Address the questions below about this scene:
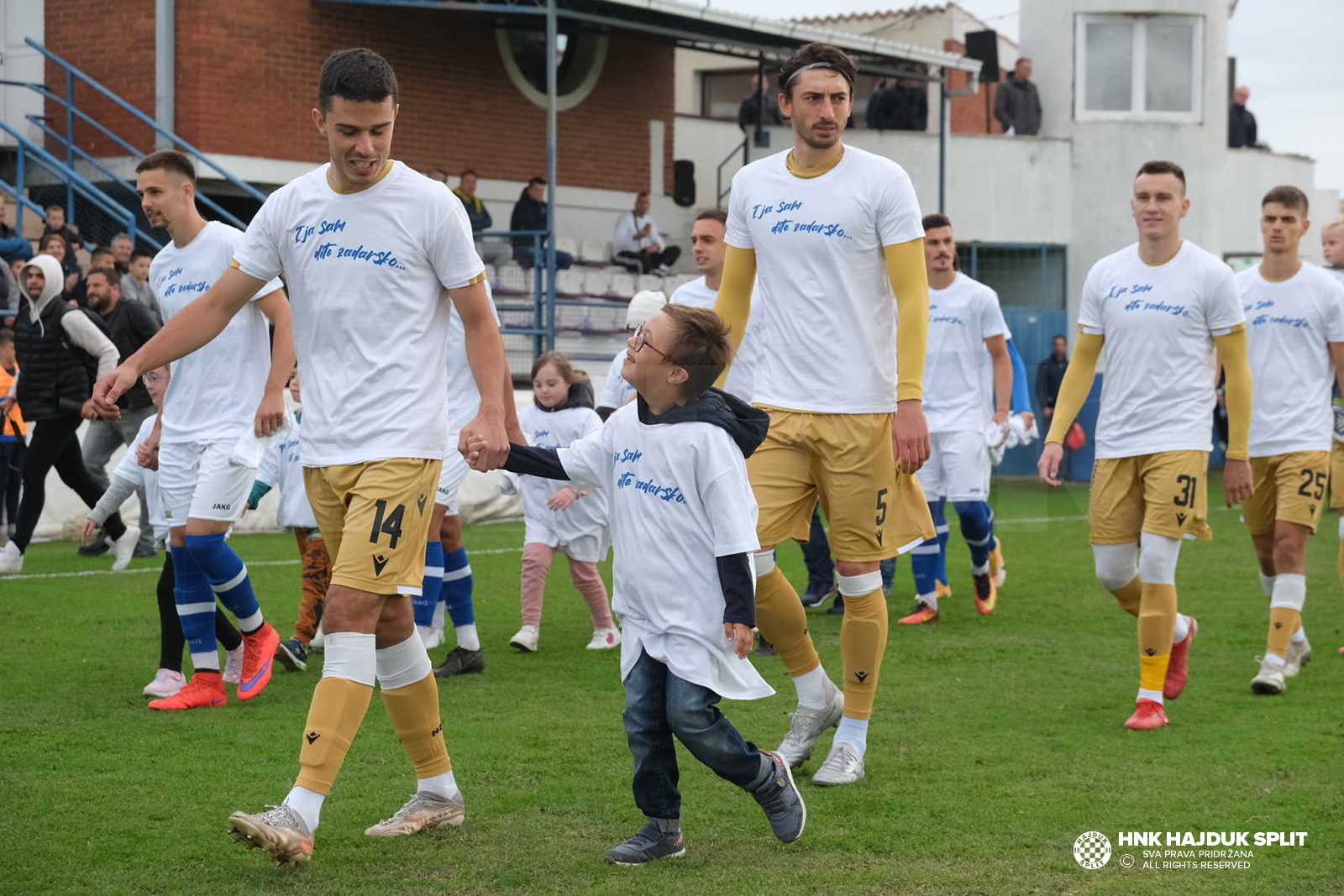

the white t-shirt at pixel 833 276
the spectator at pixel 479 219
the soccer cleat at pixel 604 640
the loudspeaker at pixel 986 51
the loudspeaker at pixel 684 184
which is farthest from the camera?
the loudspeaker at pixel 986 51

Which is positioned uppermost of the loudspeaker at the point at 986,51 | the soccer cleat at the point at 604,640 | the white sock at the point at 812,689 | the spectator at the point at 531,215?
the loudspeaker at the point at 986,51

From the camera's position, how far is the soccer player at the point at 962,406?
10469 millimetres

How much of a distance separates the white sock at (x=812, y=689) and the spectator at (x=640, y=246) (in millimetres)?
16863

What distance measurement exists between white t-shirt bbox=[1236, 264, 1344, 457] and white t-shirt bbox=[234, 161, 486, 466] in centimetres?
477

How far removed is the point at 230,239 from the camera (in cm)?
723

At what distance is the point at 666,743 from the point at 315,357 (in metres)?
1.63

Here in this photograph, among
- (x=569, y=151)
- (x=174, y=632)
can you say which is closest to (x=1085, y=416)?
(x=569, y=151)

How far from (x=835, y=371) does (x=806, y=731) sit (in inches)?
52.9

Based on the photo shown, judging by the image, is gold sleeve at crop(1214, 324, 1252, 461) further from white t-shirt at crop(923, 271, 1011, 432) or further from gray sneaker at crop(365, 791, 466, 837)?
gray sneaker at crop(365, 791, 466, 837)

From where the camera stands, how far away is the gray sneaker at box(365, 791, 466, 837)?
518cm

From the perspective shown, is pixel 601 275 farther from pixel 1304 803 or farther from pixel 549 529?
pixel 1304 803

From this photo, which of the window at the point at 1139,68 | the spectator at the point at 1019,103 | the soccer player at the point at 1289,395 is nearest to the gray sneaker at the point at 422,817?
the soccer player at the point at 1289,395

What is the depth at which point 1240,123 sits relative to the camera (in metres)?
30.7

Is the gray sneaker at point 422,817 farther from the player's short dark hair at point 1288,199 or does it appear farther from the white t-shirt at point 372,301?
the player's short dark hair at point 1288,199
